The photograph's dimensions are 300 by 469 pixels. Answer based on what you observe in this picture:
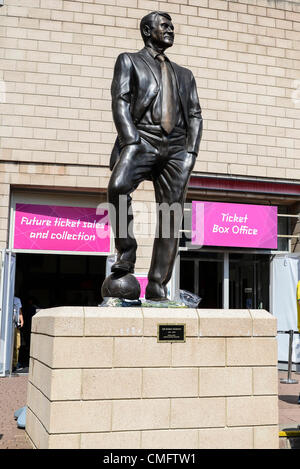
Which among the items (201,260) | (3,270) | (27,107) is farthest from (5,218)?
(201,260)

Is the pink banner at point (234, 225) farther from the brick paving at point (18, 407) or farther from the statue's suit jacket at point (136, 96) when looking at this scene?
the statue's suit jacket at point (136, 96)

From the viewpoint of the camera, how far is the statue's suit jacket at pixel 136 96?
492 cm

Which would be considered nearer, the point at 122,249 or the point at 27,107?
the point at 122,249

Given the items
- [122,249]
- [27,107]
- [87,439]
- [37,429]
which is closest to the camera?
[87,439]

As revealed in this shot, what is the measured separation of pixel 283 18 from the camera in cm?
1354

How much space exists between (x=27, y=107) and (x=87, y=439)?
9427 mm

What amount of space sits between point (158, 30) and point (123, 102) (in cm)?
90

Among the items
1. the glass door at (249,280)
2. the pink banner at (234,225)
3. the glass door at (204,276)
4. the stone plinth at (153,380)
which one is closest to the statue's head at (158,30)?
the stone plinth at (153,380)

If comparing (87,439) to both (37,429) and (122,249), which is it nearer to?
(37,429)

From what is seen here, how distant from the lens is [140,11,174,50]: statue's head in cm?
522

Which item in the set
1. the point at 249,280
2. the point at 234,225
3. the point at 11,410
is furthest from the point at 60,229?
the point at 11,410

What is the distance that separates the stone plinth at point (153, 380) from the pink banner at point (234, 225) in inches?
328

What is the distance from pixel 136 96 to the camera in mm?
5070

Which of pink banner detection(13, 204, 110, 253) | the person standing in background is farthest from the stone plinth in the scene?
pink banner detection(13, 204, 110, 253)
